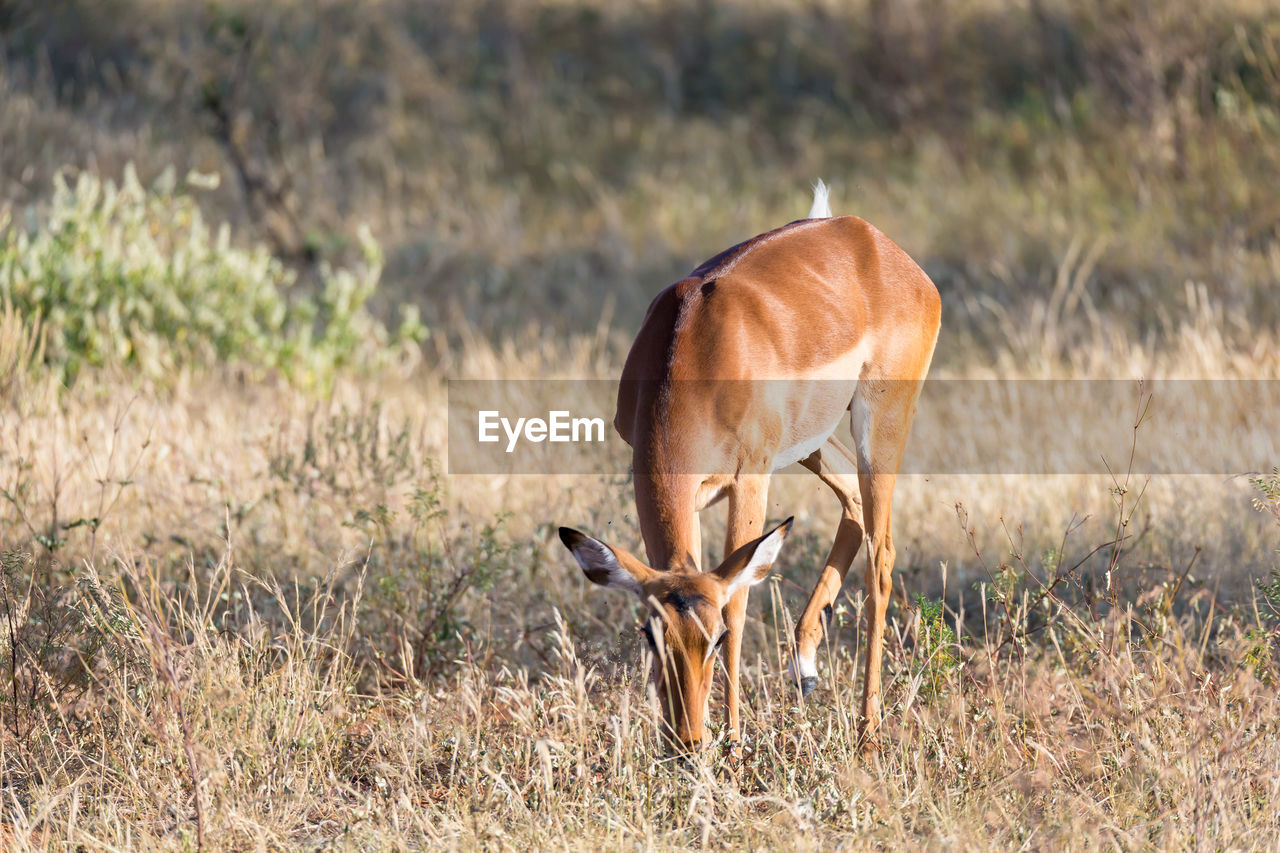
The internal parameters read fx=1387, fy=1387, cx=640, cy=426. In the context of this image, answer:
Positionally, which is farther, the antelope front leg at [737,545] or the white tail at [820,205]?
the white tail at [820,205]

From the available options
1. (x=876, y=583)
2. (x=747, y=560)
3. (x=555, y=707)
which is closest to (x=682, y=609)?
(x=747, y=560)

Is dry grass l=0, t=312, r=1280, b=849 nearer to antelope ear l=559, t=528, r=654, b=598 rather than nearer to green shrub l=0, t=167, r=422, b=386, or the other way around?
antelope ear l=559, t=528, r=654, b=598

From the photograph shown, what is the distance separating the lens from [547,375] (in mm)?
9594

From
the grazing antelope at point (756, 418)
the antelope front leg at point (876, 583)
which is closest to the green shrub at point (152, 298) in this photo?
the grazing antelope at point (756, 418)

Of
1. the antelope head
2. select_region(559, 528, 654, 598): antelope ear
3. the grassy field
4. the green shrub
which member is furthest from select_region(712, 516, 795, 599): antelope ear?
the green shrub

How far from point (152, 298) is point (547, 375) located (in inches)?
104

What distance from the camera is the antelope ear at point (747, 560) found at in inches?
148

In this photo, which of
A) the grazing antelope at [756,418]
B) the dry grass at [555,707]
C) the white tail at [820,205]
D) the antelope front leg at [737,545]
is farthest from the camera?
the white tail at [820,205]

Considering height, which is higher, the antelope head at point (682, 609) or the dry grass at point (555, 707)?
the antelope head at point (682, 609)

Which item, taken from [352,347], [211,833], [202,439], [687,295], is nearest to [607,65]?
[352,347]

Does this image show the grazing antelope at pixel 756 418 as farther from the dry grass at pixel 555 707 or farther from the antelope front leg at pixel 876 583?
the dry grass at pixel 555 707

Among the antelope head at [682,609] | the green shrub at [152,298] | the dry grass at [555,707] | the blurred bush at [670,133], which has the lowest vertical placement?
the dry grass at [555,707]

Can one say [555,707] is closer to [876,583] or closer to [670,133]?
[876,583]

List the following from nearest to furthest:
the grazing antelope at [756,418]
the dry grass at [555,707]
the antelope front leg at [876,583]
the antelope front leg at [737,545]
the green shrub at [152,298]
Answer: the grazing antelope at [756,418] < the dry grass at [555,707] < the antelope front leg at [737,545] < the antelope front leg at [876,583] < the green shrub at [152,298]
